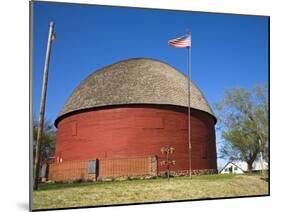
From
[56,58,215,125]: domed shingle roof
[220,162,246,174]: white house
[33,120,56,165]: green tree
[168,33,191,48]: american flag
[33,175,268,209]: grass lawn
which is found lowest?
[33,175,268,209]: grass lawn

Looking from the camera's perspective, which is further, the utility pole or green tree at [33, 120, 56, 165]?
green tree at [33, 120, 56, 165]

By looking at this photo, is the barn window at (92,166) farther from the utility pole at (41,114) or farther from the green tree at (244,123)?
the green tree at (244,123)

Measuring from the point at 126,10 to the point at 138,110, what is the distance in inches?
94.4

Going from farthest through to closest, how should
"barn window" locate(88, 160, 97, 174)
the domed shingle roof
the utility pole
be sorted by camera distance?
the domed shingle roof → "barn window" locate(88, 160, 97, 174) → the utility pole

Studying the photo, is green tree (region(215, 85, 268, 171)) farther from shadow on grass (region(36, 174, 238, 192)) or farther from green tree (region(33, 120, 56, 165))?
green tree (region(33, 120, 56, 165))

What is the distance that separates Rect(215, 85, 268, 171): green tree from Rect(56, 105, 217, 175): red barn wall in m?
0.34

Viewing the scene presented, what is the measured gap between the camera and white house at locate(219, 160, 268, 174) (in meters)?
12.2

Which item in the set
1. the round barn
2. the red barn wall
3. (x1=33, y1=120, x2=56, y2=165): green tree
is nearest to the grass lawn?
the round barn

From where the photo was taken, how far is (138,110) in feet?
40.1

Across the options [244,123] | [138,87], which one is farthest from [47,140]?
[244,123]

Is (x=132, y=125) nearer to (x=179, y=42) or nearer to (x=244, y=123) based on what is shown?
(x=179, y=42)

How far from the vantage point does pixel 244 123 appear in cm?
1258

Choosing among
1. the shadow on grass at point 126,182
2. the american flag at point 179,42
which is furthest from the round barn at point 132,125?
the american flag at point 179,42
